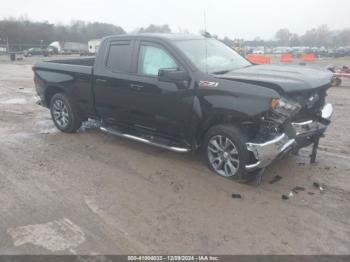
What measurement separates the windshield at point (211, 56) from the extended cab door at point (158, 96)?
27 cm

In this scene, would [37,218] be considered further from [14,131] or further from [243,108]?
[14,131]

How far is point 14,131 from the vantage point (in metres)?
7.92

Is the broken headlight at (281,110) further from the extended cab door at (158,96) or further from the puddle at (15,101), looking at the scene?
the puddle at (15,101)

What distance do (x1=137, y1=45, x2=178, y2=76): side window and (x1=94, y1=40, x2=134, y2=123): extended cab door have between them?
0.77ft

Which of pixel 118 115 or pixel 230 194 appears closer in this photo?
pixel 230 194

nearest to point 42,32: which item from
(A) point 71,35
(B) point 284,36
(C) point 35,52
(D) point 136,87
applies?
(A) point 71,35

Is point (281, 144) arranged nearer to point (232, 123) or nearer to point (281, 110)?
point (281, 110)

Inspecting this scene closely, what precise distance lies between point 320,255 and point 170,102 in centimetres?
286

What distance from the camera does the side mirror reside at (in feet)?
16.5

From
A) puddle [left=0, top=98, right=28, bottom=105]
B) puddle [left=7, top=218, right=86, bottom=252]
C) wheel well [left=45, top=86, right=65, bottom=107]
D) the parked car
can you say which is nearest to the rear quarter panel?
wheel well [left=45, top=86, right=65, bottom=107]

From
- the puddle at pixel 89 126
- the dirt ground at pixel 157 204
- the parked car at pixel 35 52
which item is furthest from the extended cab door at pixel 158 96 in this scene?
the parked car at pixel 35 52

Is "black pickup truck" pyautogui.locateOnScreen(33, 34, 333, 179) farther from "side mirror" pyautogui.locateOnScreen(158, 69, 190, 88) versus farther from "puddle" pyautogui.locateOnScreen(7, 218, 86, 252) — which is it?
"puddle" pyautogui.locateOnScreen(7, 218, 86, 252)

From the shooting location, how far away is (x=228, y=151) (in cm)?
501

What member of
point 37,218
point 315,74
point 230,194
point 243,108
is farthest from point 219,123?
point 37,218
